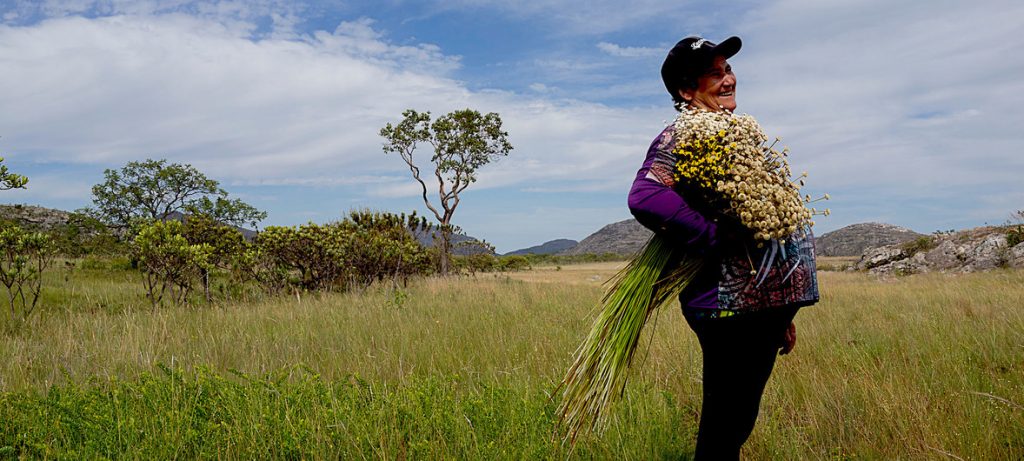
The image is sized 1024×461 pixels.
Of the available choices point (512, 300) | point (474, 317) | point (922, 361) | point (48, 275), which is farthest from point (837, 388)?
point (48, 275)

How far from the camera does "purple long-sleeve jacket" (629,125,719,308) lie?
223 centimetres

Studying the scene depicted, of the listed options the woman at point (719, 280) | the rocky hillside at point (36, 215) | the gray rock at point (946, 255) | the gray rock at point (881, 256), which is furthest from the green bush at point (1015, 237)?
the rocky hillside at point (36, 215)

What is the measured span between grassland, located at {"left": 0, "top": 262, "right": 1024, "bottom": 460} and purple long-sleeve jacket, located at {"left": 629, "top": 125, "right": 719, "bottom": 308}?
2.71 ft

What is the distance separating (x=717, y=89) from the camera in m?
2.48

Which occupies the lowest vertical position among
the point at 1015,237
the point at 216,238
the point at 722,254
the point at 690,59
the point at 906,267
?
the point at 906,267

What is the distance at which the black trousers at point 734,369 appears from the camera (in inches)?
90.3

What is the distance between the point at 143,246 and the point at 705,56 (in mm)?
10652

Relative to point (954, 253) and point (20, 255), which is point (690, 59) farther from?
point (954, 253)

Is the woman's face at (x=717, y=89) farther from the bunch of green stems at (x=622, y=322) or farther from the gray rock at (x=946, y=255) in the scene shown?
the gray rock at (x=946, y=255)

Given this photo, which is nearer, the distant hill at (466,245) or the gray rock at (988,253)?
the gray rock at (988,253)

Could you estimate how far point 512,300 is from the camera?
413 inches

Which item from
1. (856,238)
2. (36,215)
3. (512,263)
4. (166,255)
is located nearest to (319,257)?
(166,255)

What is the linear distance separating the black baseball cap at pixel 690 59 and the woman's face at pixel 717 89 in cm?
4

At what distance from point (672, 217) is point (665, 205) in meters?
0.05
